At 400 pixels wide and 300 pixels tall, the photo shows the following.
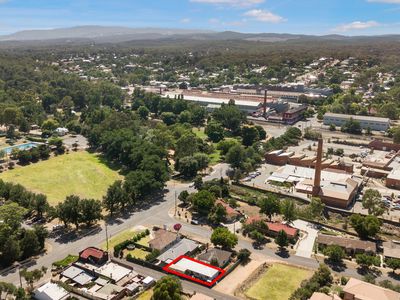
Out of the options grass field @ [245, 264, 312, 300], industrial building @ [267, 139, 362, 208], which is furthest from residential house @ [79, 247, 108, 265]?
industrial building @ [267, 139, 362, 208]

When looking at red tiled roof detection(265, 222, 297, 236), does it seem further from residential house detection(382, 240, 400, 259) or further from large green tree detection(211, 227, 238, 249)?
residential house detection(382, 240, 400, 259)

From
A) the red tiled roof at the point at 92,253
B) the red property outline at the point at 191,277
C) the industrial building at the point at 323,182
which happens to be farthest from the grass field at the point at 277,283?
the industrial building at the point at 323,182

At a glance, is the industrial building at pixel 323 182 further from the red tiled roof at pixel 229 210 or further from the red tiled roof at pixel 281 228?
the red tiled roof at pixel 229 210

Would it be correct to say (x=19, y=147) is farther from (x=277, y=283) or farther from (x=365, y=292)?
(x=365, y=292)

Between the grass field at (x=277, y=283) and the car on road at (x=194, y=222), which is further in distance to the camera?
the car on road at (x=194, y=222)

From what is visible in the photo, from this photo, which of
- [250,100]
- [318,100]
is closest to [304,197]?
[250,100]

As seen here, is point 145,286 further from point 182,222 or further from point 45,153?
point 45,153
